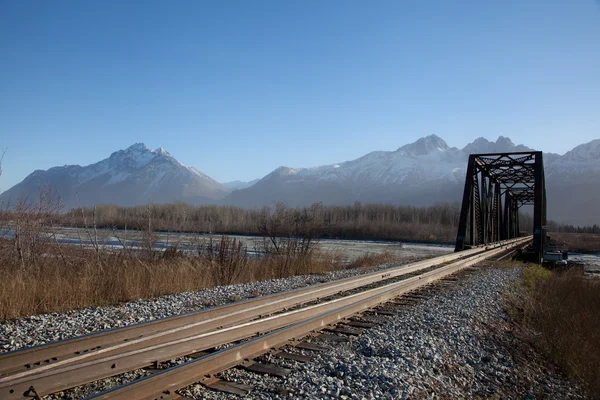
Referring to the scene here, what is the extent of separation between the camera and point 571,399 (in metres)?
4.70

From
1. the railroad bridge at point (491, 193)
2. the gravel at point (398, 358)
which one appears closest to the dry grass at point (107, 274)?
the gravel at point (398, 358)

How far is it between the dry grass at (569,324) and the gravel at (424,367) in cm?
30

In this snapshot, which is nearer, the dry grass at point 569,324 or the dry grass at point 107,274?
the dry grass at point 569,324

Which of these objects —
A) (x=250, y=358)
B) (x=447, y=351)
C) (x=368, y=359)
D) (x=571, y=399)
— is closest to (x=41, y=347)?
(x=250, y=358)

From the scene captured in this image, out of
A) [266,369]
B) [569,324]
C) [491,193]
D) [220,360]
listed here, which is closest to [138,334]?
[220,360]

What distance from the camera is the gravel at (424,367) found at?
3.89m

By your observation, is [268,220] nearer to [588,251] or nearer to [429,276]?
[429,276]

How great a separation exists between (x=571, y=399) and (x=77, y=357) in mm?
5119

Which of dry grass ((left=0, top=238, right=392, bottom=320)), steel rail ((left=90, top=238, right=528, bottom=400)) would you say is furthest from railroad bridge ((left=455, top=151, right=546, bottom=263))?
steel rail ((left=90, top=238, right=528, bottom=400))

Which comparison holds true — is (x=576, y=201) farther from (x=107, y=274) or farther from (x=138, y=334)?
(x=138, y=334)

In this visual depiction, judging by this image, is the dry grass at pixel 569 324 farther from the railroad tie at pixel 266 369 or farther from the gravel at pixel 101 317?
the gravel at pixel 101 317

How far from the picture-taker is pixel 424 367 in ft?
15.0

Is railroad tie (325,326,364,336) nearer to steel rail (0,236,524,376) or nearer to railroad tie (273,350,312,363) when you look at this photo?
steel rail (0,236,524,376)

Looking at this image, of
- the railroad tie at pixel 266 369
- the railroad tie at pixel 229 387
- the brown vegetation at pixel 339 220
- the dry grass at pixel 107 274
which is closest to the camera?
the railroad tie at pixel 229 387
